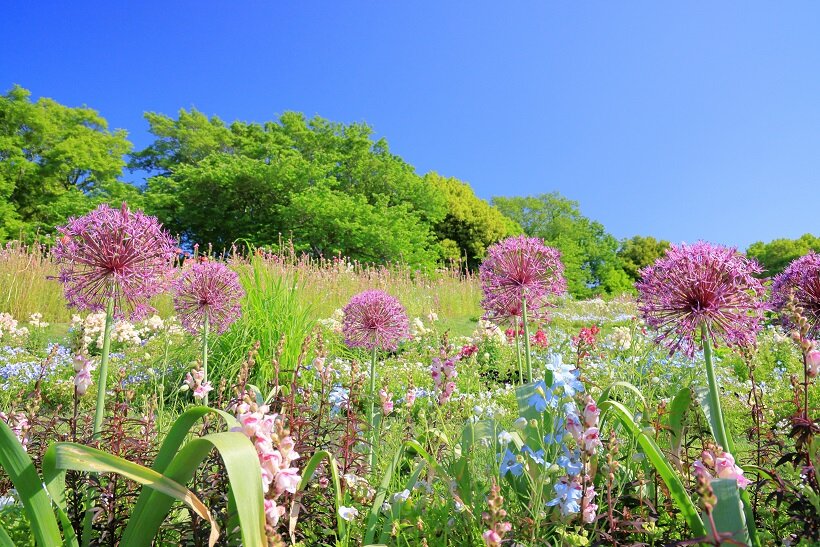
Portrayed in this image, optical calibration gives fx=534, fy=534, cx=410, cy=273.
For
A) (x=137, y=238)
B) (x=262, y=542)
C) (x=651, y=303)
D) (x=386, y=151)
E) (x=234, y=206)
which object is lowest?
(x=262, y=542)

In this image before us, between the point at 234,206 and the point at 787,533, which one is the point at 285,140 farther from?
the point at 787,533

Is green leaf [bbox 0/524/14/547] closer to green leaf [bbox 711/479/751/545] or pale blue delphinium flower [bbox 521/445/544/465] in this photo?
pale blue delphinium flower [bbox 521/445/544/465]

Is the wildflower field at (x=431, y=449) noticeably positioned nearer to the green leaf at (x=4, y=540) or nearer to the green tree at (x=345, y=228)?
the green leaf at (x=4, y=540)

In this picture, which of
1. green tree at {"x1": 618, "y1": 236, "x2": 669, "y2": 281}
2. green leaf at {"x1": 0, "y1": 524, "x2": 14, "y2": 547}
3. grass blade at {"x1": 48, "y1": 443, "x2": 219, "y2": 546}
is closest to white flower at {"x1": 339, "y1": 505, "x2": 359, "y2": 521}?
grass blade at {"x1": 48, "y1": 443, "x2": 219, "y2": 546}

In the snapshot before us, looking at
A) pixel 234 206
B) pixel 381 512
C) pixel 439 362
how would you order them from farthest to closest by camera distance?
pixel 234 206 < pixel 439 362 < pixel 381 512

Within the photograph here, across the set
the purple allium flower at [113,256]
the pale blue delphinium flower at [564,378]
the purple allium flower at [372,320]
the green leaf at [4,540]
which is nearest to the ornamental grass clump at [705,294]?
the pale blue delphinium flower at [564,378]

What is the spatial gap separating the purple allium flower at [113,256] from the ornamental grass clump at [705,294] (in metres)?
1.95

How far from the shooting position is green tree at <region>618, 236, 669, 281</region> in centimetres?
4081

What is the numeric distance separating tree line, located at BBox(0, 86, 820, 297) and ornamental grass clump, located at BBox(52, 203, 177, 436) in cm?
2111

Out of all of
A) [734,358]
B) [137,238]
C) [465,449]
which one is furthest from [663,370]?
[137,238]

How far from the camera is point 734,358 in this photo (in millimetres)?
6340

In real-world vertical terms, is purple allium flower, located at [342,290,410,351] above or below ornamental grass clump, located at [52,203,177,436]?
below

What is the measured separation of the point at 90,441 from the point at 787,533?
244 centimetres

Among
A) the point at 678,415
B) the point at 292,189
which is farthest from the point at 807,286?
the point at 292,189
